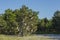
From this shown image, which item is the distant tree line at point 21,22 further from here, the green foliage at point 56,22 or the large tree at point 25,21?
the green foliage at point 56,22

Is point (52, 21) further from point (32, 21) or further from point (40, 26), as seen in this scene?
point (32, 21)


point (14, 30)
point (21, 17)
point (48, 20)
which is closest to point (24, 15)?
point (21, 17)

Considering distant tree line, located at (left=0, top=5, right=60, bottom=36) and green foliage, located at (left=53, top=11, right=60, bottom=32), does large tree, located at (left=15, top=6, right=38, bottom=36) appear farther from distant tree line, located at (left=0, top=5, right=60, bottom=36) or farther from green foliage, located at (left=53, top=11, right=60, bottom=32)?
green foliage, located at (left=53, top=11, right=60, bottom=32)

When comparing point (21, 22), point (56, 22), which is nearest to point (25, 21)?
point (21, 22)

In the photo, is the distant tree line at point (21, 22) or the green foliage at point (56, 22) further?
the green foliage at point (56, 22)

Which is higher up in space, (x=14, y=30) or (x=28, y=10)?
(x=28, y=10)

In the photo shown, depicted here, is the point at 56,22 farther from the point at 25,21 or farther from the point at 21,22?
the point at 21,22

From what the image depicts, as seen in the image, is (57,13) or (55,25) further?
(57,13)

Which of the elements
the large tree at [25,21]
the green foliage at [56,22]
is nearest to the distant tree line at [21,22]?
the large tree at [25,21]

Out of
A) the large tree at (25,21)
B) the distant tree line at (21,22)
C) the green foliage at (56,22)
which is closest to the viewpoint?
the large tree at (25,21)

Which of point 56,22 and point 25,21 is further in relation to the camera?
point 56,22

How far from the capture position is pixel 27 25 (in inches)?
1574

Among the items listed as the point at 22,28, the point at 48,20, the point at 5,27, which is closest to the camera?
the point at 22,28

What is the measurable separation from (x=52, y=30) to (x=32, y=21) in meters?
23.2
